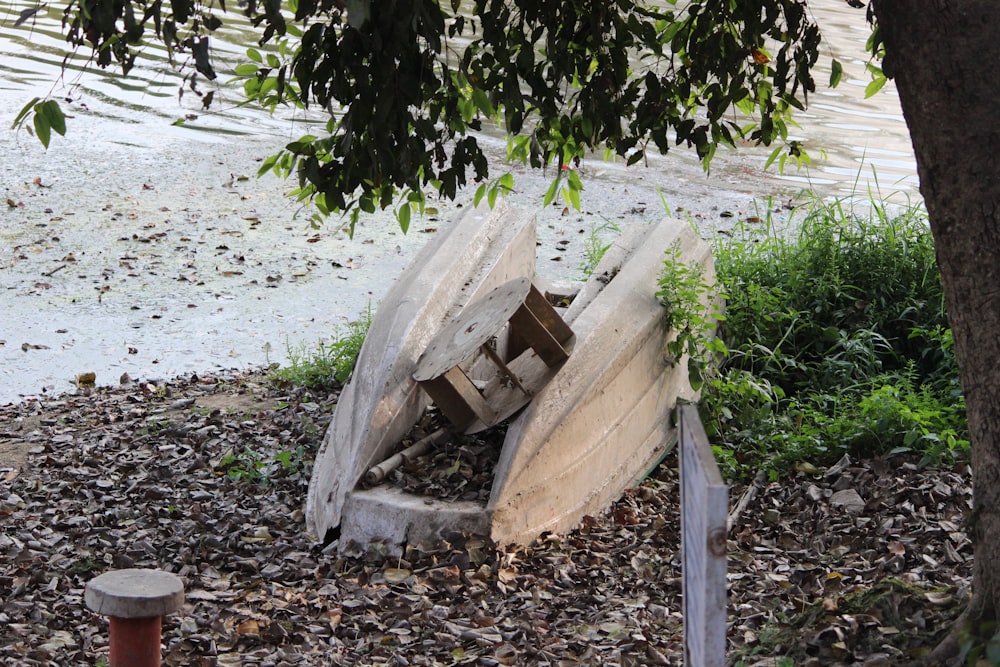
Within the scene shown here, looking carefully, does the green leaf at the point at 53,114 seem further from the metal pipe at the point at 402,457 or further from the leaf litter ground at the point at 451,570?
the metal pipe at the point at 402,457

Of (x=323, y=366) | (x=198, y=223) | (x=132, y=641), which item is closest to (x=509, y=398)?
(x=323, y=366)

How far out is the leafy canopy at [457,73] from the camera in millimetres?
2984

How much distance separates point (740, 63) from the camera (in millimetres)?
4238

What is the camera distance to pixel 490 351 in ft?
14.9

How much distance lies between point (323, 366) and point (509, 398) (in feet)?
7.02

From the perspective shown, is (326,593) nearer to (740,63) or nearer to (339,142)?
(339,142)

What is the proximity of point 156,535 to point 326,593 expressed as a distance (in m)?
1.00

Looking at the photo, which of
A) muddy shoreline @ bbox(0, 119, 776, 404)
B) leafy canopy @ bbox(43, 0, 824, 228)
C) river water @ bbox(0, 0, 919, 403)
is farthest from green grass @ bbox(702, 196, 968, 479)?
muddy shoreline @ bbox(0, 119, 776, 404)

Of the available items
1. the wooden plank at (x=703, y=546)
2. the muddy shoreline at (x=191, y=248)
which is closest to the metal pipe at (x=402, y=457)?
the wooden plank at (x=703, y=546)

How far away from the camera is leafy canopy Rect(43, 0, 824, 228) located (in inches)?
117

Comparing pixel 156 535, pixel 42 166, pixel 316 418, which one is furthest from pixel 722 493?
pixel 42 166

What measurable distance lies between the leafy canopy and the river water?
165cm

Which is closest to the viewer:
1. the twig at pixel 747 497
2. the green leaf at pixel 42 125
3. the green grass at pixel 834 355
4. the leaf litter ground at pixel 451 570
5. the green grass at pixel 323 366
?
the green leaf at pixel 42 125

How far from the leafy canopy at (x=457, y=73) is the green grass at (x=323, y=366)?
7.84ft
